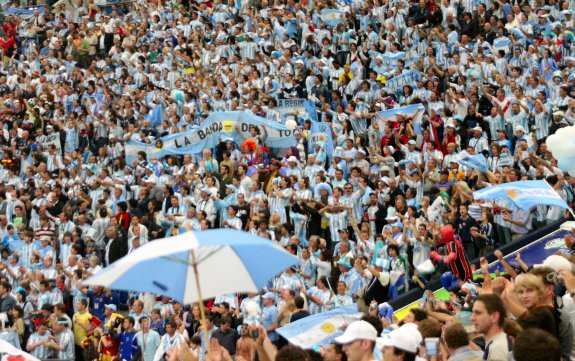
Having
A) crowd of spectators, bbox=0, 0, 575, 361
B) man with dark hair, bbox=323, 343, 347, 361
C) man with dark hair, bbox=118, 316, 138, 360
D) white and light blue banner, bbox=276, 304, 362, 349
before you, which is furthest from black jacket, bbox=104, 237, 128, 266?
man with dark hair, bbox=323, 343, 347, 361

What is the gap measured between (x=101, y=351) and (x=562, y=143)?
8989mm

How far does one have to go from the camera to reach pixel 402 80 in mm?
24219

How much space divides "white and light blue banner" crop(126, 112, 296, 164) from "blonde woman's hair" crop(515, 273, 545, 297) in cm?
1531

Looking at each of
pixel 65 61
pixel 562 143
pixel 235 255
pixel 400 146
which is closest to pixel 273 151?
pixel 400 146

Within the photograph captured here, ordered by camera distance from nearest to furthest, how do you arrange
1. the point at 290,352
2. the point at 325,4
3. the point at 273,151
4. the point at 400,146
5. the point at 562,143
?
the point at 290,352, the point at 562,143, the point at 400,146, the point at 273,151, the point at 325,4

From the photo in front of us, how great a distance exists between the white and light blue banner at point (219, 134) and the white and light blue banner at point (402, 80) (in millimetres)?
2297

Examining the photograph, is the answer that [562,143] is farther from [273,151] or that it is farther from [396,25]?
[396,25]

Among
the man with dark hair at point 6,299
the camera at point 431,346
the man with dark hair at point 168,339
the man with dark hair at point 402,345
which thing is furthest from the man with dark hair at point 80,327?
the man with dark hair at point 402,345

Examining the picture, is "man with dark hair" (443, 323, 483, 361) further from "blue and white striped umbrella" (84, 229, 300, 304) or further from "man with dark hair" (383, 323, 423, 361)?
"blue and white striped umbrella" (84, 229, 300, 304)

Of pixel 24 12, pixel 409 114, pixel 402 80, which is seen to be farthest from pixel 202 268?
pixel 24 12

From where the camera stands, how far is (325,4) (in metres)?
28.4

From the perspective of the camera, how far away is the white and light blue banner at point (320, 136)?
→ 22531 mm

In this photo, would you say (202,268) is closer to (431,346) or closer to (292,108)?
(431,346)

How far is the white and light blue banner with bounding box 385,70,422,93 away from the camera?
79.4 feet
